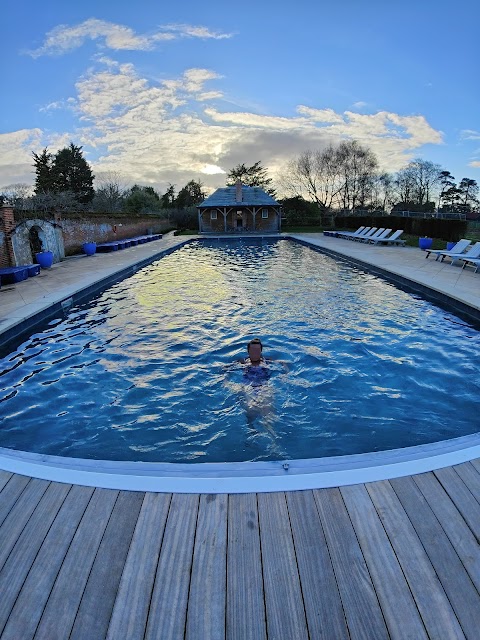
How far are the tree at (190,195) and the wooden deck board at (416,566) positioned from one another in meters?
45.4

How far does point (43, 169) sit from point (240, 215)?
2197 centimetres

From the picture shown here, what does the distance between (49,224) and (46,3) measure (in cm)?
638

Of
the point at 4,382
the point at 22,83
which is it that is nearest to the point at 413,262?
the point at 4,382

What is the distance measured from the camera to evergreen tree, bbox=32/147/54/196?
38344 millimetres

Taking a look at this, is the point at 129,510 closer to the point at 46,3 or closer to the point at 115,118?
the point at 46,3

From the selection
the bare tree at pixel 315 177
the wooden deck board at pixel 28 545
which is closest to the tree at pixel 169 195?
the bare tree at pixel 315 177

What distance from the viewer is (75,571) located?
1816mm

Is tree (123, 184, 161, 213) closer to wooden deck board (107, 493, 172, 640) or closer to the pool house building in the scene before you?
the pool house building

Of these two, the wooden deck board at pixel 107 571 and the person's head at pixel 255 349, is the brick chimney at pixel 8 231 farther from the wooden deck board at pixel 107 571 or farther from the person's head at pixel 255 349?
the wooden deck board at pixel 107 571

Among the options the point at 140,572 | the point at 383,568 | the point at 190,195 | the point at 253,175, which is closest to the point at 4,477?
the point at 140,572

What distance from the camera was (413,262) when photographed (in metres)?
12.4

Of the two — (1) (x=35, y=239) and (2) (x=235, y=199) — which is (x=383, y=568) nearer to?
(1) (x=35, y=239)

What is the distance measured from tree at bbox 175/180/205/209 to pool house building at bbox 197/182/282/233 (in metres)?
14.3

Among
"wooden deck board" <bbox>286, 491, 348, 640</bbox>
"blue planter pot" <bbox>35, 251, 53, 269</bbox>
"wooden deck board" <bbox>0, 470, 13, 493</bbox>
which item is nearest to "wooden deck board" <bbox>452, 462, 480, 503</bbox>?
"wooden deck board" <bbox>286, 491, 348, 640</bbox>
